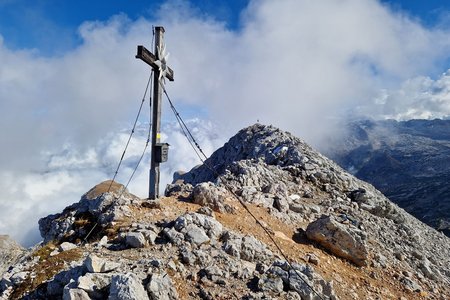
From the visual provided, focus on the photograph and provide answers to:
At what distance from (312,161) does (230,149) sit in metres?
21.0

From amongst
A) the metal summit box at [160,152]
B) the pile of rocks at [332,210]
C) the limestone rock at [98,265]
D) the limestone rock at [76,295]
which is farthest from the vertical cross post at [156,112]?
the limestone rock at [76,295]

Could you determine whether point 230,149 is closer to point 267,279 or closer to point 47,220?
point 47,220

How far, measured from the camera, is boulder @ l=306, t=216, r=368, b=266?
1587cm

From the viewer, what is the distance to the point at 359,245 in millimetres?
15969

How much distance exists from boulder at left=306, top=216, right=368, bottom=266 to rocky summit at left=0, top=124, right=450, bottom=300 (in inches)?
1.7

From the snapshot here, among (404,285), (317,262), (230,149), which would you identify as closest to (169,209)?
(317,262)

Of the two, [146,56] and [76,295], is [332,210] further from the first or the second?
[76,295]

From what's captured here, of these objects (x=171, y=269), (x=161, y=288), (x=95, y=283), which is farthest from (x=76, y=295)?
(x=171, y=269)

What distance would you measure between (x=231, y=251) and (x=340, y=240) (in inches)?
232

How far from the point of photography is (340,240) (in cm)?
1608

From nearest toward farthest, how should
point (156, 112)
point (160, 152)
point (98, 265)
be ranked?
point (98, 265)
point (160, 152)
point (156, 112)

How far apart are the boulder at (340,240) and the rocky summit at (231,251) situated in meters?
0.04

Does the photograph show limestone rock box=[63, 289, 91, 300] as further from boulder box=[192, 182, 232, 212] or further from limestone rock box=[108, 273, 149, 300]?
boulder box=[192, 182, 232, 212]

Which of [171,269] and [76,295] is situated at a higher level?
[171,269]
